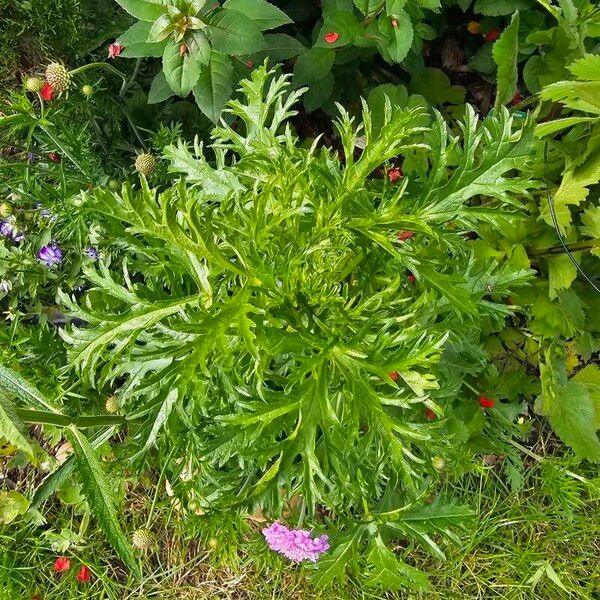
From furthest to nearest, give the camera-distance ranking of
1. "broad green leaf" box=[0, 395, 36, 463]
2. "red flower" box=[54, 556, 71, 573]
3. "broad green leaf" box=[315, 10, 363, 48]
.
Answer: "red flower" box=[54, 556, 71, 573]
"broad green leaf" box=[315, 10, 363, 48]
"broad green leaf" box=[0, 395, 36, 463]

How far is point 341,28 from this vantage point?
1447mm

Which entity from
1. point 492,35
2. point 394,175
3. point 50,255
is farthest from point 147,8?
point 492,35

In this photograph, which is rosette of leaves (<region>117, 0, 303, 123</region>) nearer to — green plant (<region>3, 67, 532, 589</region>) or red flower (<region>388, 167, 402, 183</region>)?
green plant (<region>3, 67, 532, 589</region>)

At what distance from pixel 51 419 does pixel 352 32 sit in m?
1.04

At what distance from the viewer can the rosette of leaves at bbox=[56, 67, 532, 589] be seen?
95 centimetres

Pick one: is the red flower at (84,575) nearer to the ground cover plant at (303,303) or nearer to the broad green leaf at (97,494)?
the ground cover plant at (303,303)

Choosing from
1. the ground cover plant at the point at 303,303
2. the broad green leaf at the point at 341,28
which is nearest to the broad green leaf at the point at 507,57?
the ground cover plant at the point at 303,303

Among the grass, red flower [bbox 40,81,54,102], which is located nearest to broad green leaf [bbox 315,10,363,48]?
red flower [bbox 40,81,54,102]

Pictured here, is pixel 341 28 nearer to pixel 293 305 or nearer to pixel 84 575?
pixel 293 305

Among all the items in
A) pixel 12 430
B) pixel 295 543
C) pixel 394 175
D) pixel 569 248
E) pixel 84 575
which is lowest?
pixel 84 575

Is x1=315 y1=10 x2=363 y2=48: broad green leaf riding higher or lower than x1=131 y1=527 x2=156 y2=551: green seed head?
higher

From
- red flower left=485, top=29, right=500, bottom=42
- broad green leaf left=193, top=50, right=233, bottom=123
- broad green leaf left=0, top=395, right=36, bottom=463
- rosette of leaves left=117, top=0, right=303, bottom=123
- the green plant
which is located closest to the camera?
broad green leaf left=0, top=395, right=36, bottom=463

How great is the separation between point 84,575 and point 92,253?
3.25 ft

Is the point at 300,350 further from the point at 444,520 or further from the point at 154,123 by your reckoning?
the point at 154,123
